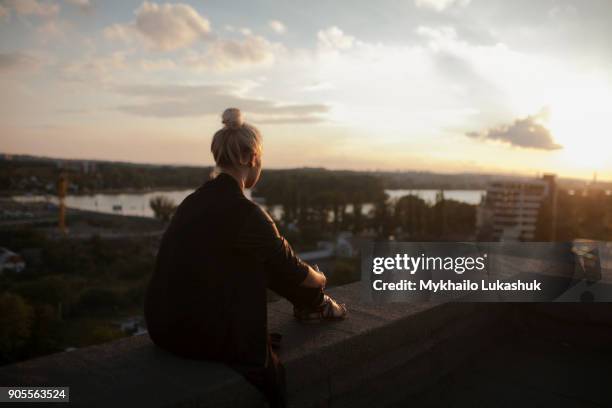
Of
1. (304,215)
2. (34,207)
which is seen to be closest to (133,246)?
(304,215)

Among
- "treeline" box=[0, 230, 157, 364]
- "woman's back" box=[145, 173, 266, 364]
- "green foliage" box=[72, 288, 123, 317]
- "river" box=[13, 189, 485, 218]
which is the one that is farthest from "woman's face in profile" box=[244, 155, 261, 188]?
"river" box=[13, 189, 485, 218]

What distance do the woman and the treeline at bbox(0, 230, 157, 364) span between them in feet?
69.8

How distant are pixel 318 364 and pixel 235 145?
0.92 meters

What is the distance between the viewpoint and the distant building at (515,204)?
7494 cm

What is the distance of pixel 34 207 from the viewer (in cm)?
9450

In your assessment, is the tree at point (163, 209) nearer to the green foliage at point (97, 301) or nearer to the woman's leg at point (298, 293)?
the green foliage at point (97, 301)

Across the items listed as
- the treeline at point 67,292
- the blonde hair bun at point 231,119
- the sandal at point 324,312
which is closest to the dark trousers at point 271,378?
the sandal at point 324,312

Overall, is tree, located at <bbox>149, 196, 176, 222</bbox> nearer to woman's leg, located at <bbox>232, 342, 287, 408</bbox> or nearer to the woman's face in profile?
the woman's face in profile

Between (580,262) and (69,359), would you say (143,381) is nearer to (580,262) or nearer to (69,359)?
(69,359)

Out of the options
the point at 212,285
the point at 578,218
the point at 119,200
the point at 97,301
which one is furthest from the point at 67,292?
the point at 119,200

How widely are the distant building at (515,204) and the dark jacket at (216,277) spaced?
7507cm

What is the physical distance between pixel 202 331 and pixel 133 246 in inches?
2199

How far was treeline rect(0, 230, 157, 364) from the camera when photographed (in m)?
23.2

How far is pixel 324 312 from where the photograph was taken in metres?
2.32
